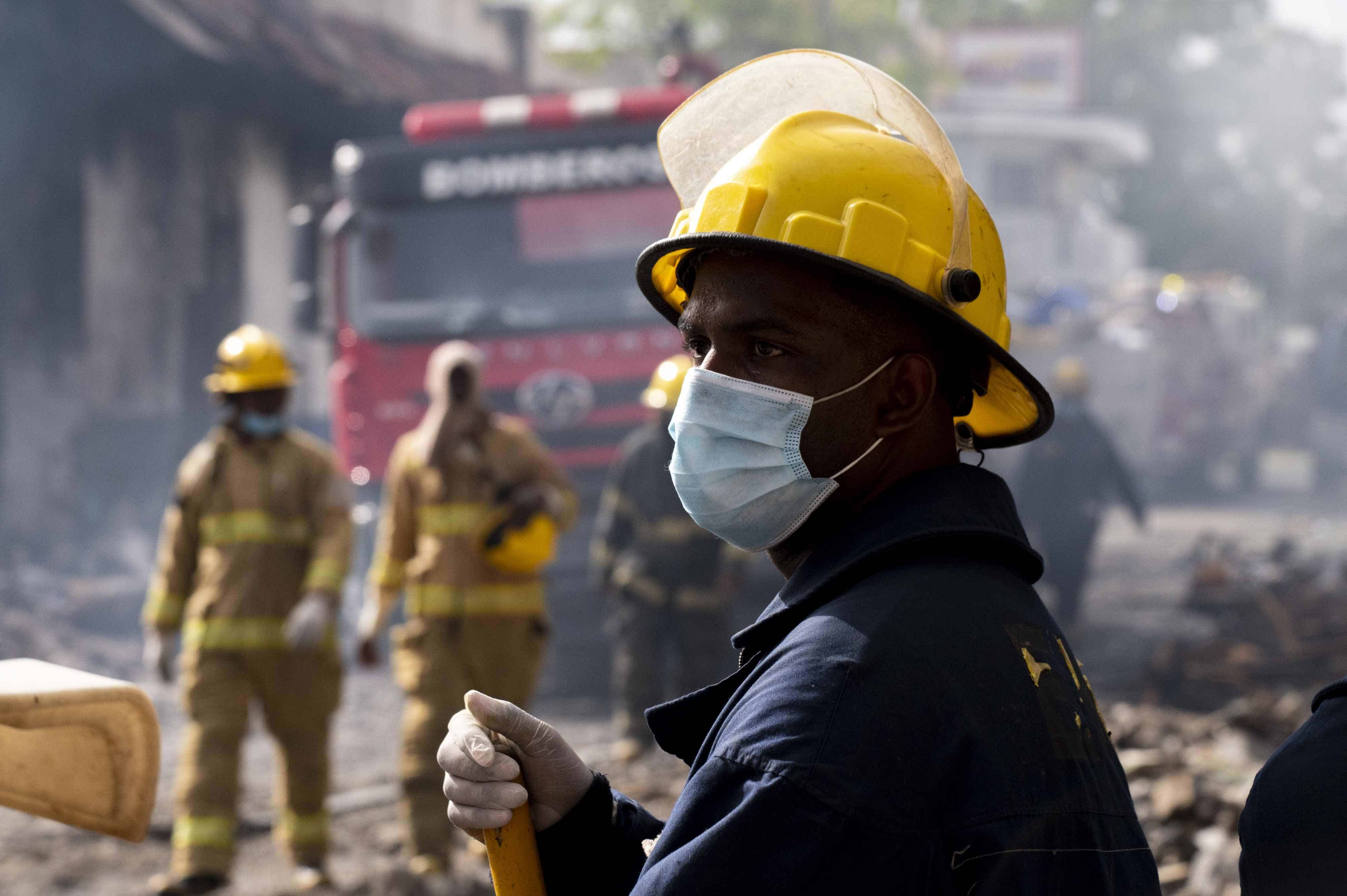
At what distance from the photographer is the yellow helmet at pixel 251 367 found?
5688 mm

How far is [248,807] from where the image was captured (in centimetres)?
653

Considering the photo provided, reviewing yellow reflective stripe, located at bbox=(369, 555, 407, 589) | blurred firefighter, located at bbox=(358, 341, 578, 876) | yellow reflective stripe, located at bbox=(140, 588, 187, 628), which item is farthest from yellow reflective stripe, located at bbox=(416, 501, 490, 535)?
yellow reflective stripe, located at bbox=(140, 588, 187, 628)

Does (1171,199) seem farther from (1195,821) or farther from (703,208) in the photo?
(703,208)

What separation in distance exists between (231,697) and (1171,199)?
3332 cm

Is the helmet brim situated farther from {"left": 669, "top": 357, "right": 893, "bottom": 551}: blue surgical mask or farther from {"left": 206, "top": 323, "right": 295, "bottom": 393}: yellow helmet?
{"left": 206, "top": 323, "right": 295, "bottom": 393}: yellow helmet

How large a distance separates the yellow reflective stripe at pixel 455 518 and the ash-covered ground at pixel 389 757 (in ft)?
4.16

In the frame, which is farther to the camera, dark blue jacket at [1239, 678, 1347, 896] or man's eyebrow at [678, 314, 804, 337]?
man's eyebrow at [678, 314, 804, 337]

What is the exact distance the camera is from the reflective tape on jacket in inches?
213

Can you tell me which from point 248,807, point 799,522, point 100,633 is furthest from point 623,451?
point 799,522

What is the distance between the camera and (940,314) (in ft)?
5.30

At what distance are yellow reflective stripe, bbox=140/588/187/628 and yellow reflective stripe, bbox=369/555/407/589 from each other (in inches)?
29.8

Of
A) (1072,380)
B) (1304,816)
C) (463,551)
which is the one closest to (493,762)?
(1304,816)

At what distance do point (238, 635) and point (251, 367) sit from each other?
1044 mm

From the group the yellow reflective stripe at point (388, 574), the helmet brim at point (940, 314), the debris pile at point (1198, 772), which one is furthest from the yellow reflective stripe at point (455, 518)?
the helmet brim at point (940, 314)
